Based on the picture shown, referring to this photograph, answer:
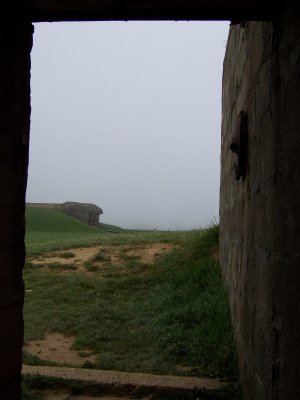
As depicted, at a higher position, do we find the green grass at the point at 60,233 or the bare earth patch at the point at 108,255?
the green grass at the point at 60,233

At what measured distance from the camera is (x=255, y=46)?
3.05m

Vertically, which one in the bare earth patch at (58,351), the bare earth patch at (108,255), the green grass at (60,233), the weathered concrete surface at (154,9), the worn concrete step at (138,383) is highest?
the weathered concrete surface at (154,9)

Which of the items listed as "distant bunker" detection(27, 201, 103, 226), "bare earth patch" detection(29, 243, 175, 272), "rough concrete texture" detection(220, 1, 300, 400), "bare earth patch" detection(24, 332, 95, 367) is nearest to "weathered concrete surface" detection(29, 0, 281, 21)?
"rough concrete texture" detection(220, 1, 300, 400)

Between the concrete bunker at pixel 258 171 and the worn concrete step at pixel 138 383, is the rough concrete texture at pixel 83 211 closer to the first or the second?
the worn concrete step at pixel 138 383

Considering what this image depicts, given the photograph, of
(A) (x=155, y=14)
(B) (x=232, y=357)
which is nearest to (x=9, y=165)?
(A) (x=155, y=14)

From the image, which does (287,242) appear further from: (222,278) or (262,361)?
(222,278)

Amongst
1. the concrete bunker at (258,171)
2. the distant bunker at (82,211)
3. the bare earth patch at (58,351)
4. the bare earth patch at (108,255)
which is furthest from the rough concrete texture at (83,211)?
the concrete bunker at (258,171)

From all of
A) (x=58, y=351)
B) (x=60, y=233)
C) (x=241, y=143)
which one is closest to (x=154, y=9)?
(x=241, y=143)

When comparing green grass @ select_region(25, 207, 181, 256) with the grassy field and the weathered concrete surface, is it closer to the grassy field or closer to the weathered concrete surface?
the grassy field

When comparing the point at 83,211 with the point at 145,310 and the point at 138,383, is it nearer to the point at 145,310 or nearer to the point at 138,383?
the point at 145,310

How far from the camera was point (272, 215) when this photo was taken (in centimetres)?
232

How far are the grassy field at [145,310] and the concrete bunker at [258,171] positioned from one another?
132cm

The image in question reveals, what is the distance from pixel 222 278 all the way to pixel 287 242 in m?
4.22

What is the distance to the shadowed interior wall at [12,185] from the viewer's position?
2.45 m
